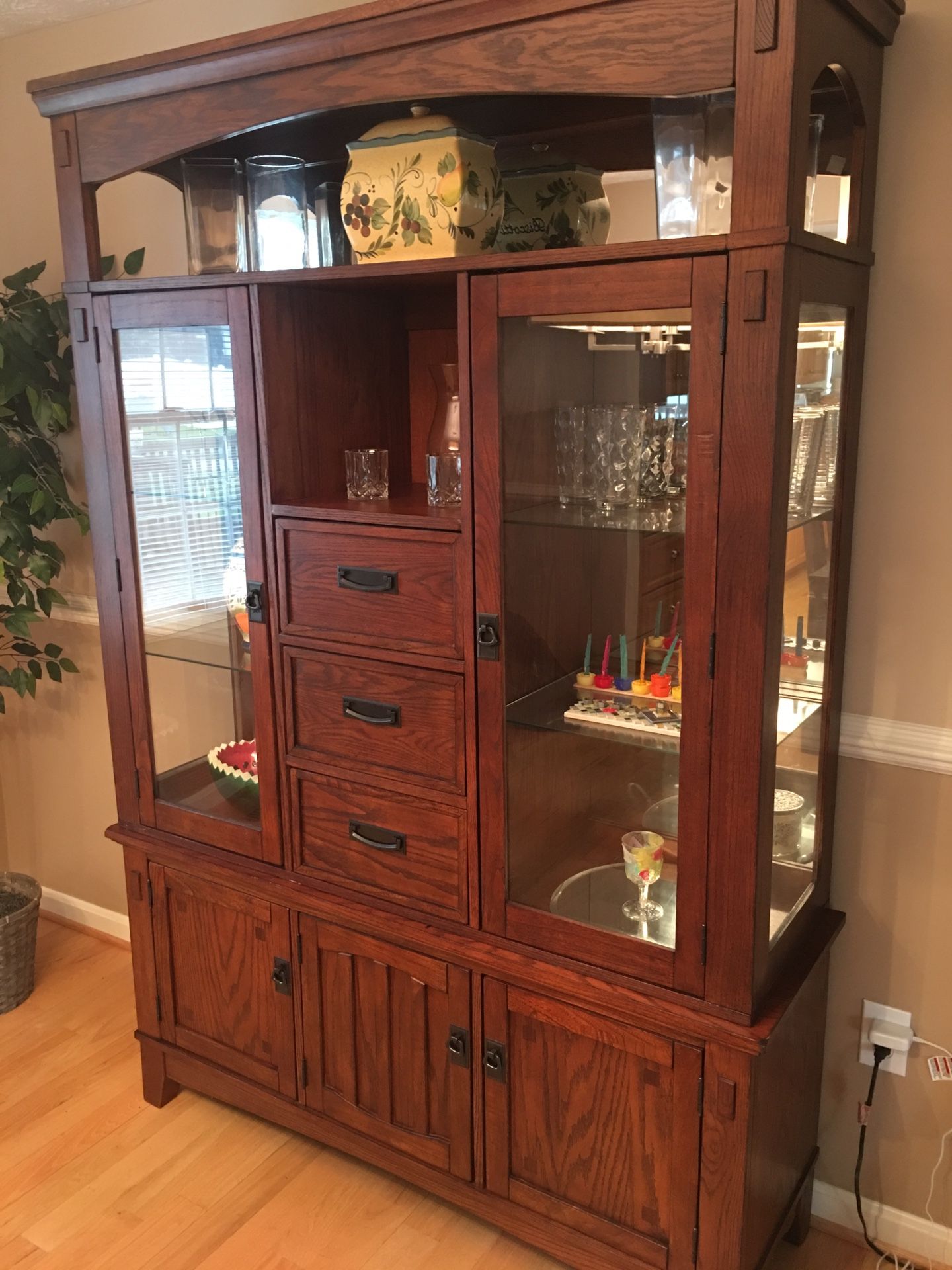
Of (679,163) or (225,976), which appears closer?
(679,163)

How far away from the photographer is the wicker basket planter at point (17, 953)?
8.75ft

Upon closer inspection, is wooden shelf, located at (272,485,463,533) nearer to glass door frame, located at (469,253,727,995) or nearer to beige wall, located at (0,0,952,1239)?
glass door frame, located at (469,253,727,995)

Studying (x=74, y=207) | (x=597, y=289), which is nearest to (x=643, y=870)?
(x=597, y=289)

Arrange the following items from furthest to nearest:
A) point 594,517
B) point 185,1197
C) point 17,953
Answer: point 17,953 → point 185,1197 → point 594,517

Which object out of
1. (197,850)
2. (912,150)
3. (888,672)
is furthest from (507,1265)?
(912,150)

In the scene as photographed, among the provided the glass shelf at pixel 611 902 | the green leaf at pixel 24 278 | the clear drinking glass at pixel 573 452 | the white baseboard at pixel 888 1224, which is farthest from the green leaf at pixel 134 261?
the white baseboard at pixel 888 1224

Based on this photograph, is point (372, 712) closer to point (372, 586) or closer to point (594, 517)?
point (372, 586)

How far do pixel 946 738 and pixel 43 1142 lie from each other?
1.98m

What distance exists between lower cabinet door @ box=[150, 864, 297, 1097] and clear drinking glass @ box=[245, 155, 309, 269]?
1190 mm

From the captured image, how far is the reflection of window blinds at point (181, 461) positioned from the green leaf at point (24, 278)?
67cm

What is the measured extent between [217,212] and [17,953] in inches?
73.7

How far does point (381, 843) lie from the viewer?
188cm

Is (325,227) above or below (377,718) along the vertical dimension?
above

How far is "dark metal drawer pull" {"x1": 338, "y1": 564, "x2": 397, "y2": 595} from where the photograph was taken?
175cm
